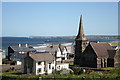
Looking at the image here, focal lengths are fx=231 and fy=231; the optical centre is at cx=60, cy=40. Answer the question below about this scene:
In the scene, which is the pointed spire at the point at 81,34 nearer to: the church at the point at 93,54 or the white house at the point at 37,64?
the church at the point at 93,54

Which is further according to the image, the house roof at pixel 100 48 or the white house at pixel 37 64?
the house roof at pixel 100 48

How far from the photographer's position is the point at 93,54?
3650 cm

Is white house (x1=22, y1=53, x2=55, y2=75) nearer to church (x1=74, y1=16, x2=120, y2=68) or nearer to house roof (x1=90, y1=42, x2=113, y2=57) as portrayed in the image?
church (x1=74, y1=16, x2=120, y2=68)

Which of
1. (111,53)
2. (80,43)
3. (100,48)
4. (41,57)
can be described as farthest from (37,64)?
(111,53)

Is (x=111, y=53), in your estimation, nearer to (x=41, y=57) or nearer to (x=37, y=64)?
(x=41, y=57)

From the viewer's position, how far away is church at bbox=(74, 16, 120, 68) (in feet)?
119

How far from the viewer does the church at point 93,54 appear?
36.3m

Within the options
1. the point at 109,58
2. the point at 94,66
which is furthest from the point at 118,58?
the point at 94,66

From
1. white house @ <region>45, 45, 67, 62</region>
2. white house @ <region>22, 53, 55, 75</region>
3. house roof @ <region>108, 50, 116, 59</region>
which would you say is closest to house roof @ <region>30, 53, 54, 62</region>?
white house @ <region>22, 53, 55, 75</region>

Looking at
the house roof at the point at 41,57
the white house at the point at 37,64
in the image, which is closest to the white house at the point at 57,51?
the house roof at the point at 41,57

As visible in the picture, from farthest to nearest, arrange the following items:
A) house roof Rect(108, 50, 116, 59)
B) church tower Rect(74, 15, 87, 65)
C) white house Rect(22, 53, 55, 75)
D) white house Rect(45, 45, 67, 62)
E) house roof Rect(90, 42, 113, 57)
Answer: white house Rect(45, 45, 67, 62) → church tower Rect(74, 15, 87, 65) → house roof Rect(108, 50, 116, 59) → house roof Rect(90, 42, 113, 57) → white house Rect(22, 53, 55, 75)

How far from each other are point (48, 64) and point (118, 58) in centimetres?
1173

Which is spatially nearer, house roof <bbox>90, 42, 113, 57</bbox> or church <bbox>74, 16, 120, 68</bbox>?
church <bbox>74, 16, 120, 68</bbox>

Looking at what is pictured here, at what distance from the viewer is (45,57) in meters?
32.7
